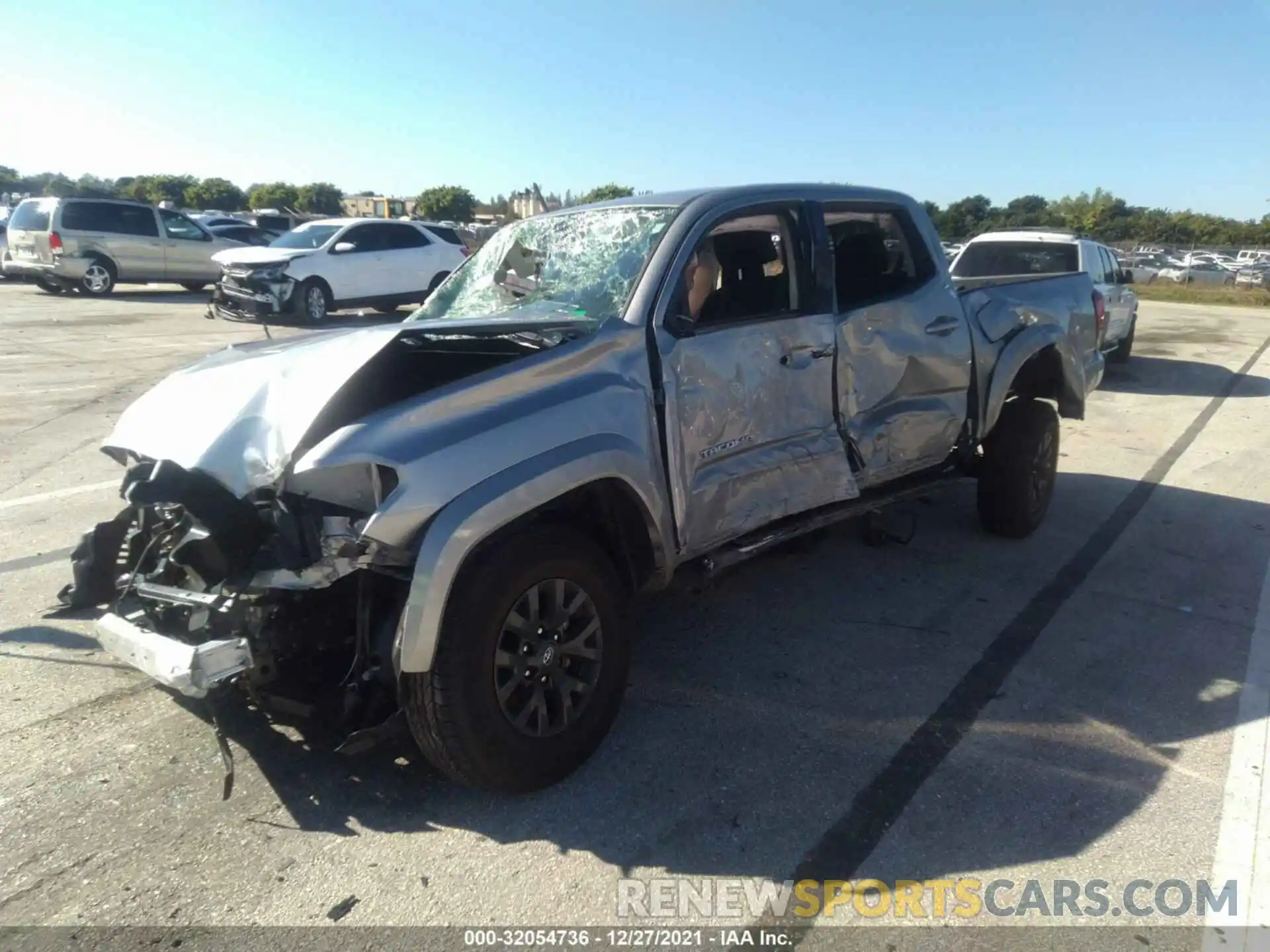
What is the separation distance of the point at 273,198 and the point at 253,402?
7158 centimetres

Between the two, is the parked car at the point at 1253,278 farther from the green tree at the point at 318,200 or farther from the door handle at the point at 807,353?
the green tree at the point at 318,200

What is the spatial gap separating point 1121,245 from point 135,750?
54168 mm

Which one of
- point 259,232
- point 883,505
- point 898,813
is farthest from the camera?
point 259,232

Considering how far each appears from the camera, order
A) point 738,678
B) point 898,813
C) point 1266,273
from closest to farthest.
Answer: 1. point 898,813
2. point 738,678
3. point 1266,273

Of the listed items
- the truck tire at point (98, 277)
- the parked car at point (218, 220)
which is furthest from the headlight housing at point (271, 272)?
the parked car at point (218, 220)

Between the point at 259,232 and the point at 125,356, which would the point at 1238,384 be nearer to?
the point at 125,356

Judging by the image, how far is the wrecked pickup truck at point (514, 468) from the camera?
114 inches

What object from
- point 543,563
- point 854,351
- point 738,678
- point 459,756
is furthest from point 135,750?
point 854,351

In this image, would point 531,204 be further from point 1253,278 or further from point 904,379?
point 1253,278

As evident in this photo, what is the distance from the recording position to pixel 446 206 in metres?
60.1

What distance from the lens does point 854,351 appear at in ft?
14.9

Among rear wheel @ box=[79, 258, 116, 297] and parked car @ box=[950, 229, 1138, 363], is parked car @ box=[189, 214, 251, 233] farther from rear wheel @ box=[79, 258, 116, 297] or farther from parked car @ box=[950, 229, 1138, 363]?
parked car @ box=[950, 229, 1138, 363]

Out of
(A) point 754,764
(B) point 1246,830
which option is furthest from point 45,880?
(B) point 1246,830

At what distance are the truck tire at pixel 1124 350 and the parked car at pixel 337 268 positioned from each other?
1044cm
